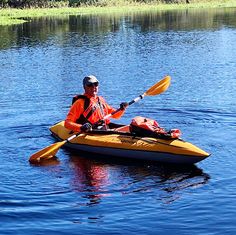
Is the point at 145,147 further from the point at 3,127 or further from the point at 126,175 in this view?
the point at 3,127

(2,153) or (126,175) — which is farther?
(2,153)

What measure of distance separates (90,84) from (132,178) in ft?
7.71

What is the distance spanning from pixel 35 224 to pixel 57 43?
26409 mm

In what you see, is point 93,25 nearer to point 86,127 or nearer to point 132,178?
point 86,127

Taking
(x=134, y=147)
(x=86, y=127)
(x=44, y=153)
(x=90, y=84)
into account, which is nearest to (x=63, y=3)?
(x=90, y=84)

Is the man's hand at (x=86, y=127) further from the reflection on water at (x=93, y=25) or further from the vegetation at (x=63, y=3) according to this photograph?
the vegetation at (x=63, y=3)

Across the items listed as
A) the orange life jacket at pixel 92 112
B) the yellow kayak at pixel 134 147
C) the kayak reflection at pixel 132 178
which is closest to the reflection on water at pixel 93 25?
the orange life jacket at pixel 92 112

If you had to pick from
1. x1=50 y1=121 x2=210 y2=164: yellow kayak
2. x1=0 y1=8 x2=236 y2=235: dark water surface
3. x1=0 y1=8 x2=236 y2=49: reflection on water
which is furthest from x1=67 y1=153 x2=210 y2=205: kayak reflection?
x1=0 y1=8 x2=236 y2=49: reflection on water

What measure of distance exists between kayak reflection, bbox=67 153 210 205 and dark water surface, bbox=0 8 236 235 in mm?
19

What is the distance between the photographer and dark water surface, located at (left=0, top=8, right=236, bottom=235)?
891 centimetres

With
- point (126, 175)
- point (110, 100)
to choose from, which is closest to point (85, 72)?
point (110, 100)

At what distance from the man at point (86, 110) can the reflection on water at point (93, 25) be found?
21.7 metres

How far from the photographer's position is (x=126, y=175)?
426 inches

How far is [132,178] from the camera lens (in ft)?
34.9
